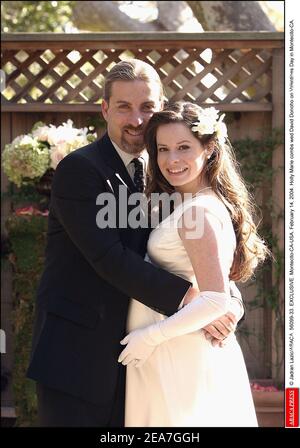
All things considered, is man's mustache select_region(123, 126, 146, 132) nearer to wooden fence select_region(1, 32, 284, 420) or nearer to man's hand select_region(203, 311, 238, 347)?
man's hand select_region(203, 311, 238, 347)

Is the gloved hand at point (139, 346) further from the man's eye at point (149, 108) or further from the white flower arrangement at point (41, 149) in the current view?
the white flower arrangement at point (41, 149)

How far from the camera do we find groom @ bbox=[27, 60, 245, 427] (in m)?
3.08

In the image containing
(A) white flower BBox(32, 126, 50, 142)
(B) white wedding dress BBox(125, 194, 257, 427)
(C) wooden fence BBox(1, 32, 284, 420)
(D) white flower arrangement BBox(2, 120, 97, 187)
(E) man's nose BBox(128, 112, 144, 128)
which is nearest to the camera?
(B) white wedding dress BBox(125, 194, 257, 427)

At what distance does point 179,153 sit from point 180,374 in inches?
31.2

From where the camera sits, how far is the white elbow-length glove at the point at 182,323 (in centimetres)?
303

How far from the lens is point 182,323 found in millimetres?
3037

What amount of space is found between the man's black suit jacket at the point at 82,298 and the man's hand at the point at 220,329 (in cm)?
16

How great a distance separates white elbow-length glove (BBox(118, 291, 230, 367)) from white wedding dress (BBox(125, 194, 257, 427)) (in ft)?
0.28

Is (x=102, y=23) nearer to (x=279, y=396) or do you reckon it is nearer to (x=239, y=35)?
(x=239, y=35)

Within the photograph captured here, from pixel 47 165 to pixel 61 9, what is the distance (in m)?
7.52

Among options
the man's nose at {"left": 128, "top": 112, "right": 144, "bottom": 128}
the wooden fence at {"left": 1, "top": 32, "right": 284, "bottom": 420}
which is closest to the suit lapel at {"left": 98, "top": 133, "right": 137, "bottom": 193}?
the man's nose at {"left": 128, "top": 112, "right": 144, "bottom": 128}

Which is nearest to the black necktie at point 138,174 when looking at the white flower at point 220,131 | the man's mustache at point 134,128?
the man's mustache at point 134,128

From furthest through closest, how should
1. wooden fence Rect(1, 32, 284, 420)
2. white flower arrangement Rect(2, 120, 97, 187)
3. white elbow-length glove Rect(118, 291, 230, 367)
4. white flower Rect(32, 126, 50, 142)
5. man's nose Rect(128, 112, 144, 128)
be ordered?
wooden fence Rect(1, 32, 284, 420) → white flower Rect(32, 126, 50, 142) → white flower arrangement Rect(2, 120, 97, 187) → man's nose Rect(128, 112, 144, 128) → white elbow-length glove Rect(118, 291, 230, 367)

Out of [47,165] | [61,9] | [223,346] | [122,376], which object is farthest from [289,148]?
[61,9]
